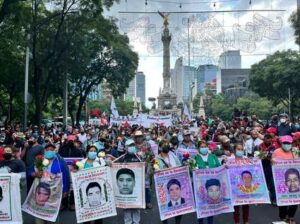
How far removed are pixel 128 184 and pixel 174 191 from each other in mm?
807

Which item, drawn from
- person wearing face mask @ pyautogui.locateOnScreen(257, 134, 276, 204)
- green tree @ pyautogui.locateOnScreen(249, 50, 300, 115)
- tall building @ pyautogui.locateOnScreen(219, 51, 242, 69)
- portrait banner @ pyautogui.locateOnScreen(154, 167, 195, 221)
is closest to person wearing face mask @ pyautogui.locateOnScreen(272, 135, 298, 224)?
person wearing face mask @ pyautogui.locateOnScreen(257, 134, 276, 204)

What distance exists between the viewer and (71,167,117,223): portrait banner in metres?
8.05

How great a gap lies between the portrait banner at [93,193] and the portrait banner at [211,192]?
58.9 inches

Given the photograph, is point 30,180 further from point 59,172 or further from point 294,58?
point 294,58

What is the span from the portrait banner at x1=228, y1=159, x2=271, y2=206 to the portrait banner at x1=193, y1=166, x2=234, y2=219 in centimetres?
20

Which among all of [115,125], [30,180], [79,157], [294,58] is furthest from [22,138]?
[294,58]

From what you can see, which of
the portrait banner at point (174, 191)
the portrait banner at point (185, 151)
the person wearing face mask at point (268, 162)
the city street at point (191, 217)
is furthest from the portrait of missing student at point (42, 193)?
the person wearing face mask at point (268, 162)

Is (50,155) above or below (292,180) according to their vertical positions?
above

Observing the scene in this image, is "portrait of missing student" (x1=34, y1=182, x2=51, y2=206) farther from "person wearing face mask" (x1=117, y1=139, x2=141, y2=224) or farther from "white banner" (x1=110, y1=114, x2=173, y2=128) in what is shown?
"white banner" (x1=110, y1=114, x2=173, y2=128)

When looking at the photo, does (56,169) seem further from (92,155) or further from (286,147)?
(286,147)

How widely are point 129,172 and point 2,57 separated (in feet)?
91.4

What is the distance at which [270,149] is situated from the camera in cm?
1088

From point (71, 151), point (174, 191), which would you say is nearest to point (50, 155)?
point (174, 191)

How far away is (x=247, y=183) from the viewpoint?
8734 millimetres
